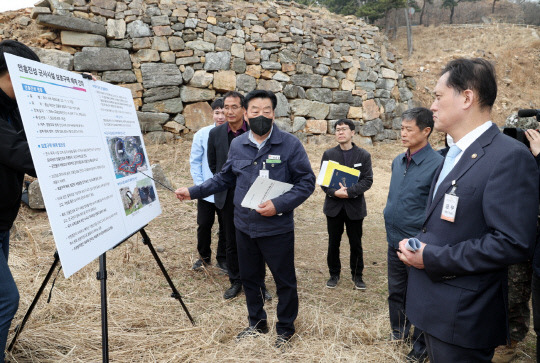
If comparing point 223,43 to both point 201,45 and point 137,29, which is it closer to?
point 201,45

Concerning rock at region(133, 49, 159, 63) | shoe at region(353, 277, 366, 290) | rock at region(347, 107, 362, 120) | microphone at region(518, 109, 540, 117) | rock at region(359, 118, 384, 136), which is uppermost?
rock at region(133, 49, 159, 63)

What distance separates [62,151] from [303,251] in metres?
3.83

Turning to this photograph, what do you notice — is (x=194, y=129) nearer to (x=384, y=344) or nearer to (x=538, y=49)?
(x=384, y=344)

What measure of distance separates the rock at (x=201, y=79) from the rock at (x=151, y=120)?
38.9 inches

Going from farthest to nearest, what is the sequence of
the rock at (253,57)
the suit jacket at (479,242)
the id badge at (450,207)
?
the rock at (253,57) < the id badge at (450,207) < the suit jacket at (479,242)

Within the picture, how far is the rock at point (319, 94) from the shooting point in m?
10.0

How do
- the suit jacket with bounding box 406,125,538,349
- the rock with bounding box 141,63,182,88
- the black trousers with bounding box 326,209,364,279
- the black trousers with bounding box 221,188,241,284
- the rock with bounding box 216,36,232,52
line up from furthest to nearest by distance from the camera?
the rock with bounding box 216,36,232,52 < the rock with bounding box 141,63,182,88 < the black trousers with bounding box 326,209,364,279 < the black trousers with bounding box 221,188,241,284 < the suit jacket with bounding box 406,125,538,349

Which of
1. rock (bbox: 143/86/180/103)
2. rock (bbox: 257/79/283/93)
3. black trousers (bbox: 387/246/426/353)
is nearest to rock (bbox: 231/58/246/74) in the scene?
rock (bbox: 257/79/283/93)

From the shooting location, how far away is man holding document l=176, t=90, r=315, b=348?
2.68 meters

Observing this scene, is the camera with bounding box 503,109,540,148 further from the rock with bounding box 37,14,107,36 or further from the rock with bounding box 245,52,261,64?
the rock with bounding box 37,14,107,36

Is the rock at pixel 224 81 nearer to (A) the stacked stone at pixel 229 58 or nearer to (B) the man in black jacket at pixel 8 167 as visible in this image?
(A) the stacked stone at pixel 229 58

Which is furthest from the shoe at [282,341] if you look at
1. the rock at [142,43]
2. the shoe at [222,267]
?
the rock at [142,43]

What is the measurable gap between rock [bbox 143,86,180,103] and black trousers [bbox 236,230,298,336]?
6.12 m

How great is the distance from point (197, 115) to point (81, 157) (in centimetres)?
672
